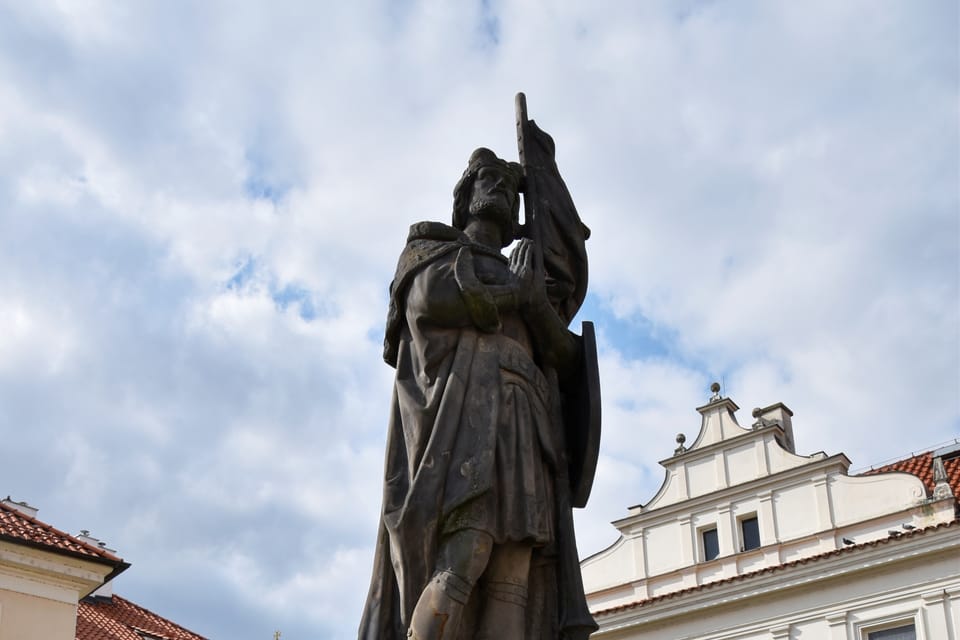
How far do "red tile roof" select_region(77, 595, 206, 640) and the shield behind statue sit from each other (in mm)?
23191

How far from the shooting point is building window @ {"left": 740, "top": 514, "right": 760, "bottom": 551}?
30.5m

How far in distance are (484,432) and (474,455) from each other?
13cm

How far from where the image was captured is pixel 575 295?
20.5 ft

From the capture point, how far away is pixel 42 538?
2359 cm

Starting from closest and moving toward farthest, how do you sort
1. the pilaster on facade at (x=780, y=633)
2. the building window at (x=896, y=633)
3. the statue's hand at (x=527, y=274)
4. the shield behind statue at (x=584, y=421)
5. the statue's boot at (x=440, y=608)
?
1. the statue's boot at (x=440, y=608)
2. the shield behind statue at (x=584, y=421)
3. the statue's hand at (x=527, y=274)
4. the building window at (x=896, y=633)
5. the pilaster on facade at (x=780, y=633)

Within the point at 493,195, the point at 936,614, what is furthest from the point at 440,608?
the point at 936,614

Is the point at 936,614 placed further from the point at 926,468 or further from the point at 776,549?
the point at 926,468

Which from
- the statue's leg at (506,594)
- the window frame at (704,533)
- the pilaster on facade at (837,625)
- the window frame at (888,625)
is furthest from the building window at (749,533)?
the statue's leg at (506,594)

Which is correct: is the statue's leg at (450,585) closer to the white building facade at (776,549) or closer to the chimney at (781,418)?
the white building facade at (776,549)

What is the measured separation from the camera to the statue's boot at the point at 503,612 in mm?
4860

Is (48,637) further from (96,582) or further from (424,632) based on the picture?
(424,632)

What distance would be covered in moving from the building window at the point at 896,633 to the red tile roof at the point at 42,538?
16.9 m

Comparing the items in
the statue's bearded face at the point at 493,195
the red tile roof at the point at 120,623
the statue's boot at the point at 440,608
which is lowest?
the statue's boot at the point at 440,608

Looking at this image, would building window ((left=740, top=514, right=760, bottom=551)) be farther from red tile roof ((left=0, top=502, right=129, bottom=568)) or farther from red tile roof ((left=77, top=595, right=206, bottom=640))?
red tile roof ((left=0, top=502, right=129, bottom=568))
